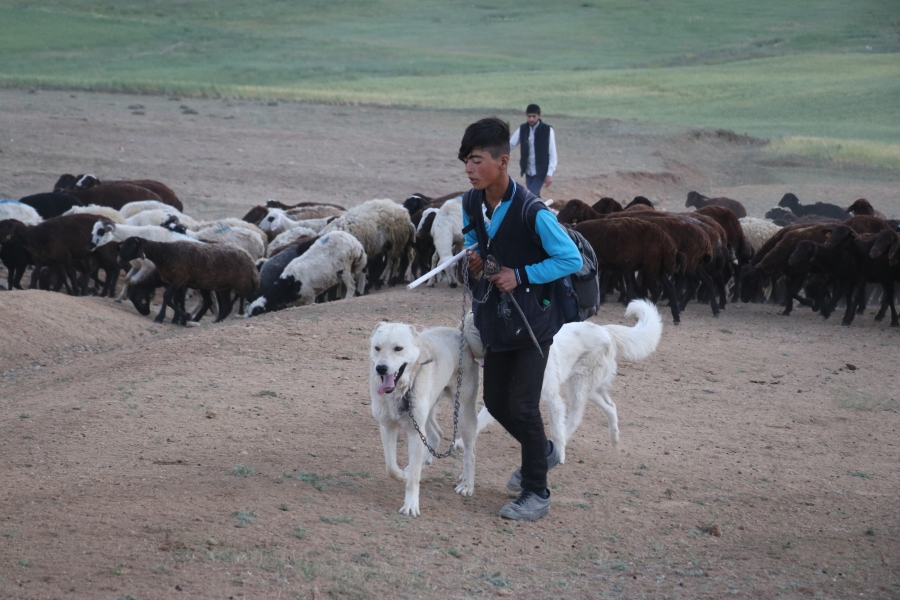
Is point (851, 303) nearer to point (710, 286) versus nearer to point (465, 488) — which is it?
point (710, 286)

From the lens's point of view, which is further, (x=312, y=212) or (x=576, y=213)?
(x=312, y=212)

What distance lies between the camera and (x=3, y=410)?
7578mm

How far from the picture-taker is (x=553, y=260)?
5.20m

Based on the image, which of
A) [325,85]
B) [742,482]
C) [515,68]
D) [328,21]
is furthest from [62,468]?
[328,21]

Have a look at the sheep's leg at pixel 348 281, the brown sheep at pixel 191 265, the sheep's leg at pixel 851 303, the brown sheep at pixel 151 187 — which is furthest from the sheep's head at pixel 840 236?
the brown sheep at pixel 151 187

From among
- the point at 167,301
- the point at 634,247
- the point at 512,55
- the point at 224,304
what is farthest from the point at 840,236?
the point at 512,55

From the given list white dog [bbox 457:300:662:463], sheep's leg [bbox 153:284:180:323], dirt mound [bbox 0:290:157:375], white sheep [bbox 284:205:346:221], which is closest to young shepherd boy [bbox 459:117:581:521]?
white dog [bbox 457:300:662:463]

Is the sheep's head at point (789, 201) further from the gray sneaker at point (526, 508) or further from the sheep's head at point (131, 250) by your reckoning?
the gray sneaker at point (526, 508)

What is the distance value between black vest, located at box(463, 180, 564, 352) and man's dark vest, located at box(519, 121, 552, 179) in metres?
11.0

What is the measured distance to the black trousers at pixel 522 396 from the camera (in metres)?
5.45

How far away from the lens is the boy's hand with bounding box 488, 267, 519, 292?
5133mm

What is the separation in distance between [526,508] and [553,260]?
1.47 meters

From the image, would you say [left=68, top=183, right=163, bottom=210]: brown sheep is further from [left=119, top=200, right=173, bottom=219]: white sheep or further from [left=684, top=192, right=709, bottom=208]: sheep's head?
[left=684, top=192, right=709, bottom=208]: sheep's head

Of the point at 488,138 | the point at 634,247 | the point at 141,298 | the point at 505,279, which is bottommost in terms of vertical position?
the point at 141,298
